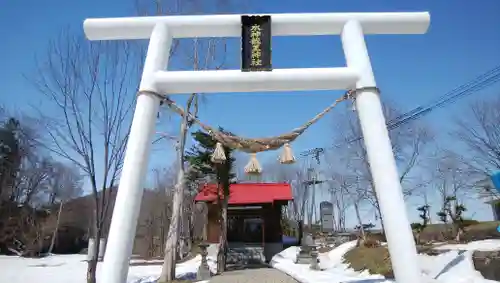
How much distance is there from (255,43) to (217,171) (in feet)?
33.3

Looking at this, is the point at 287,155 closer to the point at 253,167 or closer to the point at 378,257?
the point at 253,167

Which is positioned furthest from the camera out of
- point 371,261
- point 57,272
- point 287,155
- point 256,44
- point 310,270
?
point 57,272

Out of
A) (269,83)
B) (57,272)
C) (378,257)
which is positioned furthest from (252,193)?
(269,83)

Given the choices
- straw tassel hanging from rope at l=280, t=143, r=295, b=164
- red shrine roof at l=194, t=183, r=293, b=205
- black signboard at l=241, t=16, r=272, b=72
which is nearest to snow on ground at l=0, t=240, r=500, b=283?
straw tassel hanging from rope at l=280, t=143, r=295, b=164

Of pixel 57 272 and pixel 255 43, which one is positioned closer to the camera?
pixel 255 43

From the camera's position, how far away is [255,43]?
4.93 m

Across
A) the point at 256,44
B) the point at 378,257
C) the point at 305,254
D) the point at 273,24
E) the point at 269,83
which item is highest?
the point at 273,24

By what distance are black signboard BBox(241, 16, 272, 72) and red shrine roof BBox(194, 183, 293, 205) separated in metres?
12.4

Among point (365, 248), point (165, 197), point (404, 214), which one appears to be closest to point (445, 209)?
point (365, 248)

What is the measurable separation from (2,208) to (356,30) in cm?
2365

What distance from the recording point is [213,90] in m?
4.77

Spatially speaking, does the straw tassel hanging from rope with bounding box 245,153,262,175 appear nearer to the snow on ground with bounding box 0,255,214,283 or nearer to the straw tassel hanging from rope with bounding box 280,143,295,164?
the straw tassel hanging from rope with bounding box 280,143,295,164

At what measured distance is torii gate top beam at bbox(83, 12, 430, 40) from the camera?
492 centimetres

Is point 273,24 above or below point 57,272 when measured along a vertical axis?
above
